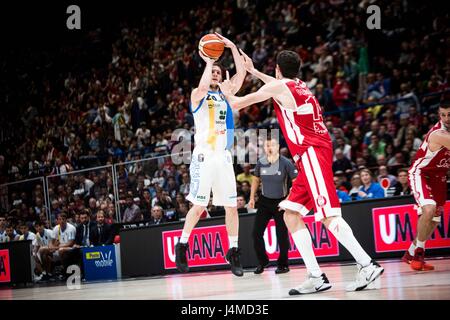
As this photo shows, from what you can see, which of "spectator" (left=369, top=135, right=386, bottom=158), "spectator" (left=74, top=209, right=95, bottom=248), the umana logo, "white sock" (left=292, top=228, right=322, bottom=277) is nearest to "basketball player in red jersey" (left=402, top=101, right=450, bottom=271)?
"white sock" (left=292, top=228, right=322, bottom=277)

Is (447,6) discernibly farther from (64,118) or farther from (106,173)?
(64,118)

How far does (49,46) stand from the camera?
24.1m

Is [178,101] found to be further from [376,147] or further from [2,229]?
[376,147]

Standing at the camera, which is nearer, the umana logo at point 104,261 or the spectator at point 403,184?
the spectator at point 403,184

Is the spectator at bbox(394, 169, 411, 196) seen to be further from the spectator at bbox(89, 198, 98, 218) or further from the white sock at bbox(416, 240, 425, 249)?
the spectator at bbox(89, 198, 98, 218)

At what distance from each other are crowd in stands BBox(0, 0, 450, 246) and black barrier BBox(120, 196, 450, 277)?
0.78 meters

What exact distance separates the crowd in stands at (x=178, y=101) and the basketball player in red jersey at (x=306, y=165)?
496cm

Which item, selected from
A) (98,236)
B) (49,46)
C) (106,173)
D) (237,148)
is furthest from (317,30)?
(49,46)

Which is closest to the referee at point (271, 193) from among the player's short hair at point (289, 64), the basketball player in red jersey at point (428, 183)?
the basketball player in red jersey at point (428, 183)

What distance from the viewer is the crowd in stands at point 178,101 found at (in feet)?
43.1

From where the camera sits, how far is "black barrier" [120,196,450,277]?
9.73m

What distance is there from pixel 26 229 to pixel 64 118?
6.51m

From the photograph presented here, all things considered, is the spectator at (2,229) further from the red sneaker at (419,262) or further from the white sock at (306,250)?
the white sock at (306,250)

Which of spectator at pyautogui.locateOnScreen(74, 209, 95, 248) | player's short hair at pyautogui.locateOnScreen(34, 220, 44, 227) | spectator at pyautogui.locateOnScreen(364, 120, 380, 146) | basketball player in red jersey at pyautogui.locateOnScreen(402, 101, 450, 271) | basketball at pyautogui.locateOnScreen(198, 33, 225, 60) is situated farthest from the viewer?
player's short hair at pyautogui.locateOnScreen(34, 220, 44, 227)
